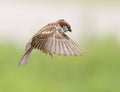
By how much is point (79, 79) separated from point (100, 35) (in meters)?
2.01

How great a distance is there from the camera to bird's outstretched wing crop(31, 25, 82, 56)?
363 cm

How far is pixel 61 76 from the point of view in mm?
7004

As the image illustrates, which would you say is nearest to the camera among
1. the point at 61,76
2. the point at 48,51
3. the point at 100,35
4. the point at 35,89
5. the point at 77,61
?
the point at 48,51

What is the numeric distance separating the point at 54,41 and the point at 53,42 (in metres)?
0.03

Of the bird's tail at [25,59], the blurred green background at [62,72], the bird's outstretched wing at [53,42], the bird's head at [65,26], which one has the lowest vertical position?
the blurred green background at [62,72]

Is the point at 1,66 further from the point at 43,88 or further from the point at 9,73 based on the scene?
the point at 43,88

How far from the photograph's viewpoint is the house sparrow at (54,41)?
3619 millimetres

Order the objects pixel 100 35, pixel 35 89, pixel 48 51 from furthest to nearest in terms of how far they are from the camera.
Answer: pixel 100 35 → pixel 35 89 → pixel 48 51

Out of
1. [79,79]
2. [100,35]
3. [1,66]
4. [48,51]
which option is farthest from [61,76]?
[48,51]

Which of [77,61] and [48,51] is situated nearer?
[48,51]

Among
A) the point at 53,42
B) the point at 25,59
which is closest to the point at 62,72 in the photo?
the point at 25,59

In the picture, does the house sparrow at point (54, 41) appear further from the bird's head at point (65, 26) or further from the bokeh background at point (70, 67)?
the bokeh background at point (70, 67)

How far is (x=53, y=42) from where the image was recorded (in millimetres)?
3725

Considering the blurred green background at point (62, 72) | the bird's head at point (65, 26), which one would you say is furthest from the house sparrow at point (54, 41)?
the blurred green background at point (62, 72)
